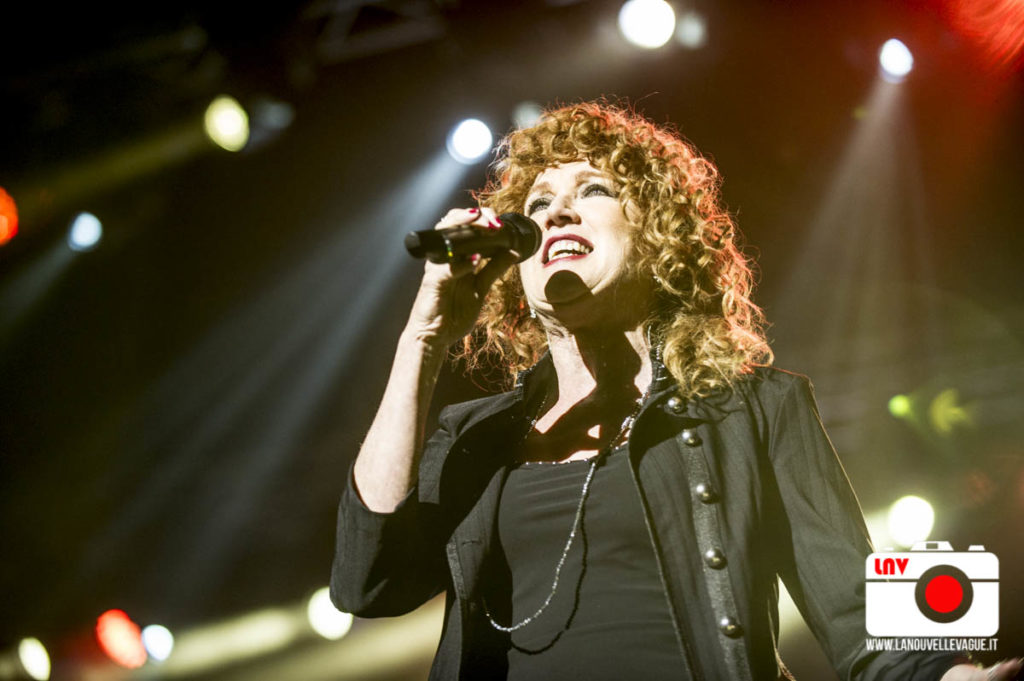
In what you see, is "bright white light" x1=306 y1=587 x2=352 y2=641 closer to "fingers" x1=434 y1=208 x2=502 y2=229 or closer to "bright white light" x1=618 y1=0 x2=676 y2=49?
"fingers" x1=434 y1=208 x2=502 y2=229

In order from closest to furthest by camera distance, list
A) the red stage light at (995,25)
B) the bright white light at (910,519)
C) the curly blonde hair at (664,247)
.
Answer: the curly blonde hair at (664,247) → the red stage light at (995,25) → the bright white light at (910,519)

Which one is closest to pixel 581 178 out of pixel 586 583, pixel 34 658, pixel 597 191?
pixel 597 191

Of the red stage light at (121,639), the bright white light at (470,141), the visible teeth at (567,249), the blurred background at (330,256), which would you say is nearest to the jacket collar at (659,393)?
the visible teeth at (567,249)

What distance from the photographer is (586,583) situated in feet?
4.99

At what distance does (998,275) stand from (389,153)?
3.15 meters

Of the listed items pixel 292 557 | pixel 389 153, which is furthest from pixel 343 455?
pixel 389 153

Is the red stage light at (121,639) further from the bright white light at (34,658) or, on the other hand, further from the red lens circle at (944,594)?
the red lens circle at (944,594)

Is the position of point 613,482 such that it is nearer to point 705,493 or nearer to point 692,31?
point 705,493

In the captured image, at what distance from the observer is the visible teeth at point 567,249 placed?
6.18 ft

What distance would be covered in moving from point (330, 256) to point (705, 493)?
3.39m

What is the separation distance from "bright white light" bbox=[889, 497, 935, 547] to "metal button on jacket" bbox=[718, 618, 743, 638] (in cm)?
273

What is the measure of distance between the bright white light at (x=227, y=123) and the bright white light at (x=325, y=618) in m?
2.39

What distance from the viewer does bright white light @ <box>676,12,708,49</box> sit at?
13.1 ft

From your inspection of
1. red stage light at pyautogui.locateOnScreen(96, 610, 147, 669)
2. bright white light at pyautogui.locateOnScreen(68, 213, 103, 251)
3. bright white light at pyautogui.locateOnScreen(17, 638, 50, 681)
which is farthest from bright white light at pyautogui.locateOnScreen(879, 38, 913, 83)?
bright white light at pyautogui.locateOnScreen(17, 638, 50, 681)
